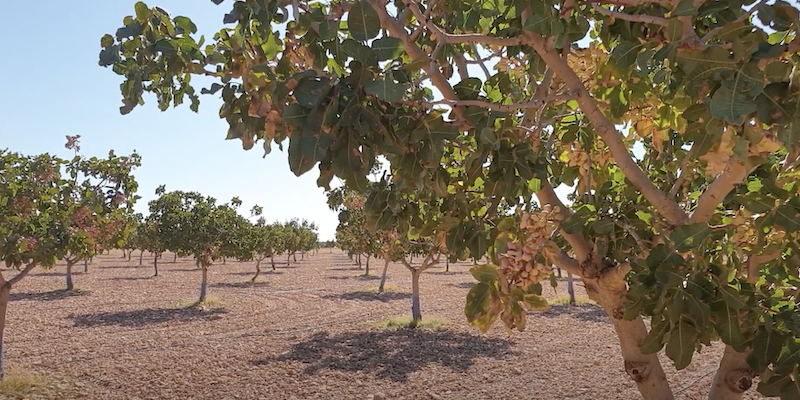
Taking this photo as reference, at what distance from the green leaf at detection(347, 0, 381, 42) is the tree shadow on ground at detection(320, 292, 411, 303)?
17.7 m

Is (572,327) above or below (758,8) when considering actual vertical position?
below

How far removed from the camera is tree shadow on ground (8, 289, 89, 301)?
18516 mm

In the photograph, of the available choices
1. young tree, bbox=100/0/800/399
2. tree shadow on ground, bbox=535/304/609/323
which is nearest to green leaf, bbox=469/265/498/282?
young tree, bbox=100/0/800/399

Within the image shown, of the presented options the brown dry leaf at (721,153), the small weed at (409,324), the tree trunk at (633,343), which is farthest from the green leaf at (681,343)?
the small weed at (409,324)

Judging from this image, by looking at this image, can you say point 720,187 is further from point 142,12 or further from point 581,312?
point 581,312

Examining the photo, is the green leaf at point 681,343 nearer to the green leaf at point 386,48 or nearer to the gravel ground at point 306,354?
the green leaf at point 386,48

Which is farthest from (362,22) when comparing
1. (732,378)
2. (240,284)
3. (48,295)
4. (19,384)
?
(240,284)

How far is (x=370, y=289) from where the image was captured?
22.4 m

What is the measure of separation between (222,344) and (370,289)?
11.6m

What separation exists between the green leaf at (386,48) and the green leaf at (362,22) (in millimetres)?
39

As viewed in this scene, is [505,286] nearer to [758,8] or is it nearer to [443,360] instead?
[758,8]

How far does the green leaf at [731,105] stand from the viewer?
1152 mm

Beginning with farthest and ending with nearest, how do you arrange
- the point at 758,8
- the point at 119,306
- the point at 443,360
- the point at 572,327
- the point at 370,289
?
the point at 370,289, the point at 119,306, the point at 572,327, the point at 443,360, the point at 758,8

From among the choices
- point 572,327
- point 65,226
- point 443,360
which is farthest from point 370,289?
point 65,226
